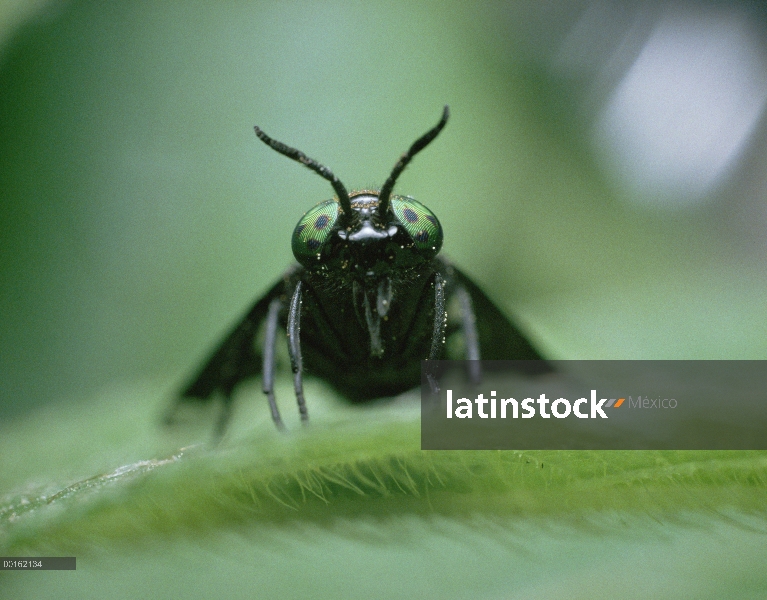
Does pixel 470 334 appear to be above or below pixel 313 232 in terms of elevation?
below

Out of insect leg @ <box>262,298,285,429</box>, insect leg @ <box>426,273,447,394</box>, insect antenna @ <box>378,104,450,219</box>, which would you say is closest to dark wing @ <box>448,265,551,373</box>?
insect leg @ <box>426,273,447,394</box>

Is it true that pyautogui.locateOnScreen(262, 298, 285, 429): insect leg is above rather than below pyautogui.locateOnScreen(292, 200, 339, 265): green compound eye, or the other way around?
below

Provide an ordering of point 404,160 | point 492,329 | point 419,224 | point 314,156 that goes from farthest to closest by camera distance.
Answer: point 314,156, point 492,329, point 419,224, point 404,160

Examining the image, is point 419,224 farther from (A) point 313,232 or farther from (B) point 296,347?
(B) point 296,347

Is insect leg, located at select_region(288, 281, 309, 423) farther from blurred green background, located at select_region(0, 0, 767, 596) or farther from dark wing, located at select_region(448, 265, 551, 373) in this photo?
blurred green background, located at select_region(0, 0, 767, 596)

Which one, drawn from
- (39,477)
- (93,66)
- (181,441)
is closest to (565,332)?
(181,441)

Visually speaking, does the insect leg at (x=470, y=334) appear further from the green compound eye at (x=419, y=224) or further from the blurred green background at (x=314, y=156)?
the blurred green background at (x=314, y=156)

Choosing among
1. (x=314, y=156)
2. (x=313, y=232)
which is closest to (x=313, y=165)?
(x=313, y=232)

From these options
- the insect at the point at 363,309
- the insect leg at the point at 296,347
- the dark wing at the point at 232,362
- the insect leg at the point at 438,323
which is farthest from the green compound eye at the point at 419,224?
the dark wing at the point at 232,362
